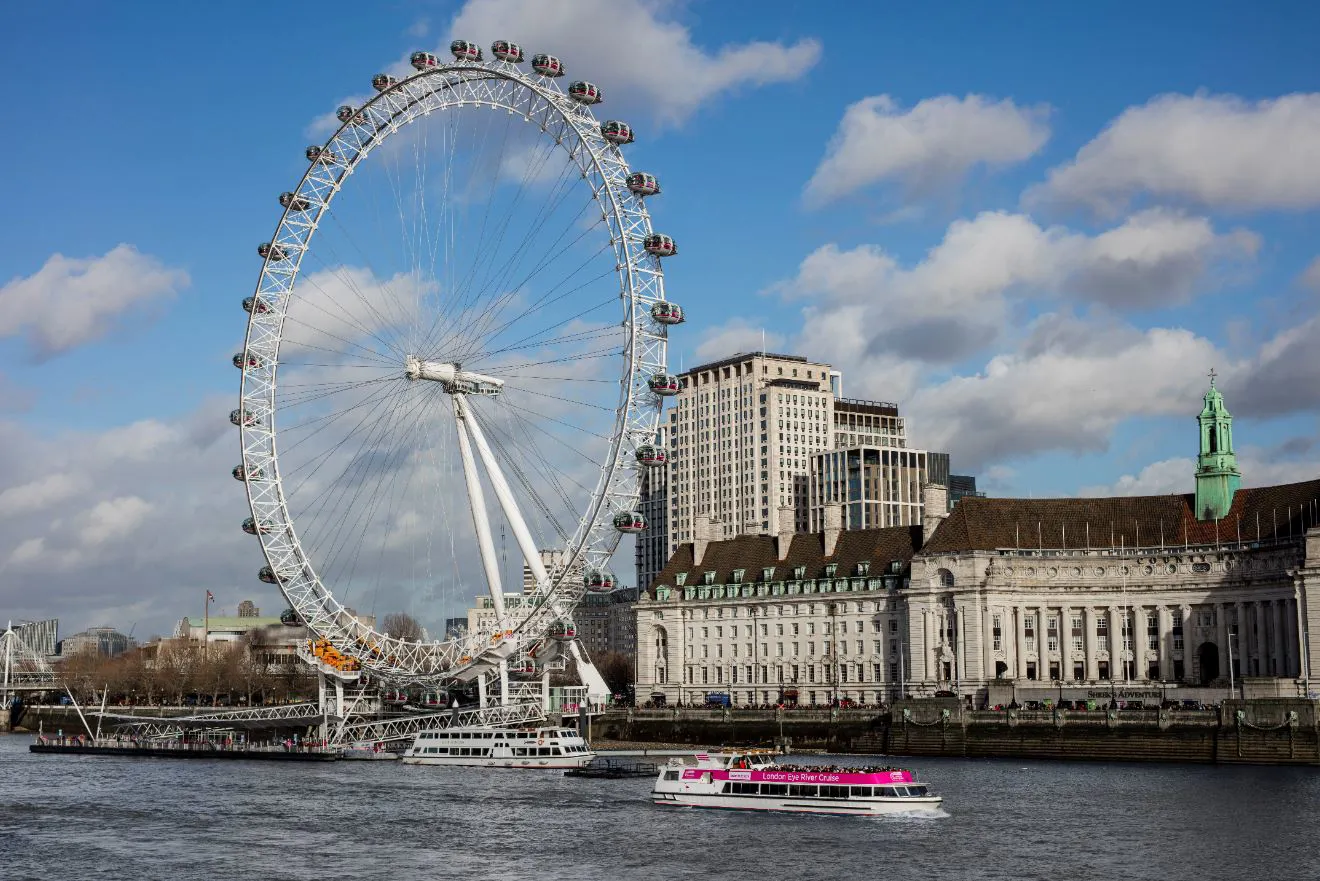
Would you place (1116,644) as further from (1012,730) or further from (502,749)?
(502,749)

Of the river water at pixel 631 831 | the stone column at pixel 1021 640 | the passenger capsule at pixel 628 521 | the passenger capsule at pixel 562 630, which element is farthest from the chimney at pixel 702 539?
the river water at pixel 631 831

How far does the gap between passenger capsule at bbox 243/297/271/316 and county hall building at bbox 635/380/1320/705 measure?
213 ft

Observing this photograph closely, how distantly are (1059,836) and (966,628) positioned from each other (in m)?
78.8

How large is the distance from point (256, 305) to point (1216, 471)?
88.0m

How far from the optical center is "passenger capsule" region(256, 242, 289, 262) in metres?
127

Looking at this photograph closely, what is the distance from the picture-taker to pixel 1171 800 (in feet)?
294

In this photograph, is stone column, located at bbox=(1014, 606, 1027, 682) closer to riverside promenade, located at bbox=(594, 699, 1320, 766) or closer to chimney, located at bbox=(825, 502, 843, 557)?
chimney, located at bbox=(825, 502, 843, 557)

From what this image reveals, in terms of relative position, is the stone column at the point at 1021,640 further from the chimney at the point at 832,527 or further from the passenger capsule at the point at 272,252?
the passenger capsule at the point at 272,252

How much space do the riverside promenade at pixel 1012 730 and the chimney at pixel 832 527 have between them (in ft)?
92.9

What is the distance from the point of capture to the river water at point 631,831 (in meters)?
69.1

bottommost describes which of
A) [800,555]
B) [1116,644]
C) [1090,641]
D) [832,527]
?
[1116,644]

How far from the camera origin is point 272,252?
12688 cm

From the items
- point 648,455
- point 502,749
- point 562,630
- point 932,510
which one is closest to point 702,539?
point 932,510

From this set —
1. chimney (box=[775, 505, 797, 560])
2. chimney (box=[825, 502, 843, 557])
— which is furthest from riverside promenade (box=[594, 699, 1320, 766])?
chimney (box=[775, 505, 797, 560])
